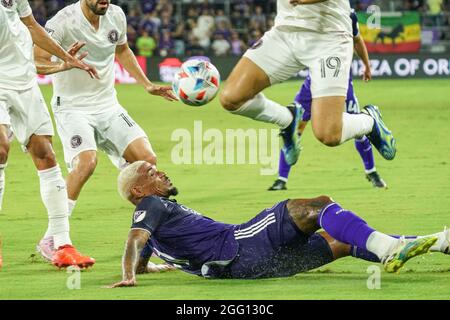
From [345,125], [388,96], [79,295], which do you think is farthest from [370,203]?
[388,96]

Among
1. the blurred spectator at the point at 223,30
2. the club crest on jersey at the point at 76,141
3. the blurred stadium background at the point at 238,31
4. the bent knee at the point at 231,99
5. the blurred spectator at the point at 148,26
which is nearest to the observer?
the bent knee at the point at 231,99

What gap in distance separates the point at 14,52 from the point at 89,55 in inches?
61.1

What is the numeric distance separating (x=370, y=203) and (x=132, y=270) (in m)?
4.99

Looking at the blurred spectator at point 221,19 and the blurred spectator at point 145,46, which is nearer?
the blurred spectator at point 145,46

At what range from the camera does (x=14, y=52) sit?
8164mm

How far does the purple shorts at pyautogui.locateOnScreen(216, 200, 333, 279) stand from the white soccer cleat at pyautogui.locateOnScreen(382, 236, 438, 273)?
53 centimetres

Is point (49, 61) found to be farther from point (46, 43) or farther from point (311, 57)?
point (311, 57)

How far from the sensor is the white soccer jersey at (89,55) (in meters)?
9.55

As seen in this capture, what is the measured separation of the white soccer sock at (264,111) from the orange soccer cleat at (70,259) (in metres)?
1.93

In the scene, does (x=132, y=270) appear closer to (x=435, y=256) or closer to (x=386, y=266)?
(x=386, y=266)

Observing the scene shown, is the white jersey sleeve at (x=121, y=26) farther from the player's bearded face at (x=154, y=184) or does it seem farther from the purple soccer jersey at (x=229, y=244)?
the purple soccer jersey at (x=229, y=244)

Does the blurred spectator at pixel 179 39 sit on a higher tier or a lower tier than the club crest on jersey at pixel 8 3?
lower

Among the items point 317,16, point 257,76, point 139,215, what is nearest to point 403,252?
point 139,215

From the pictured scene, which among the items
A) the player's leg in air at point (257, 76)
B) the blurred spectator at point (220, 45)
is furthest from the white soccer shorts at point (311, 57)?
the blurred spectator at point (220, 45)
